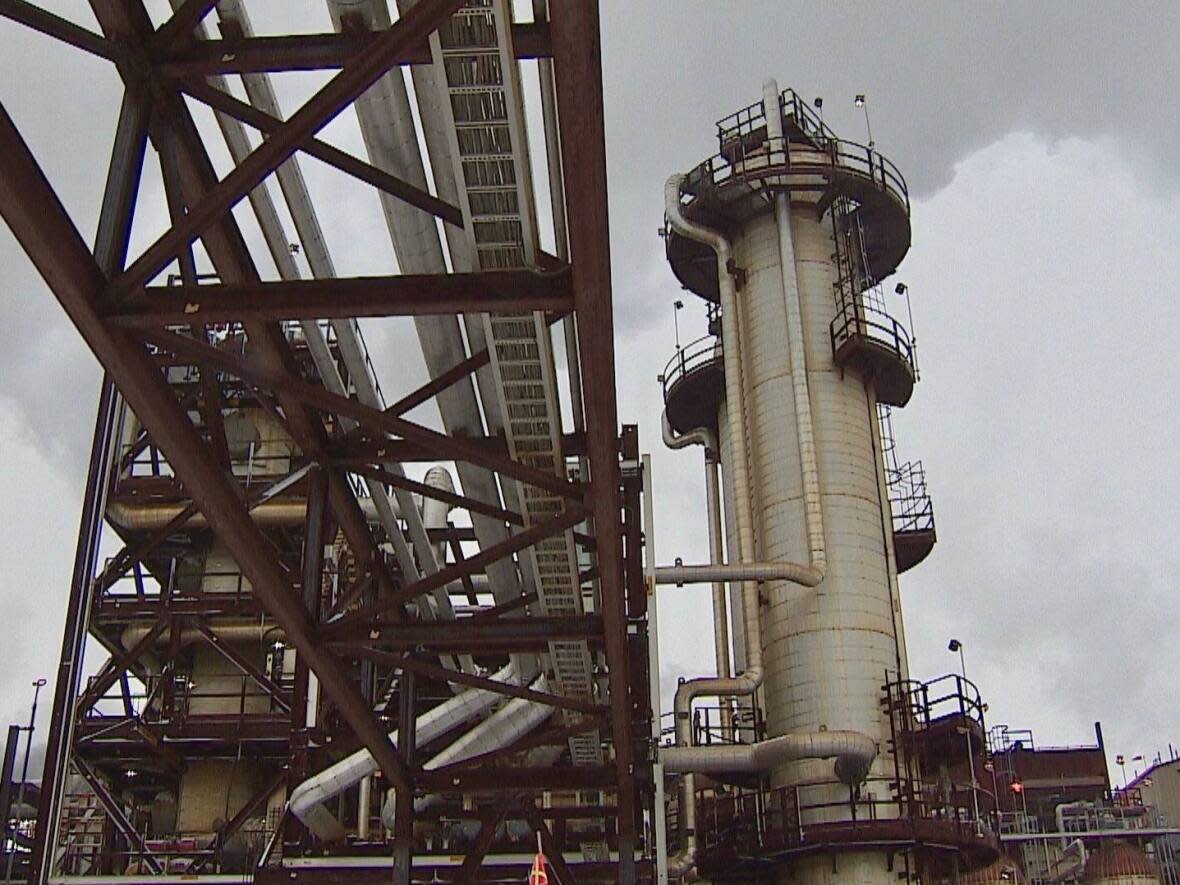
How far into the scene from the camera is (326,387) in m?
14.6

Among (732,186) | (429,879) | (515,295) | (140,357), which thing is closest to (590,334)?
(515,295)

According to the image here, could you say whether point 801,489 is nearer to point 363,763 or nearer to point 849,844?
point 849,844

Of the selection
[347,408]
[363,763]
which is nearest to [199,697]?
[363,763]

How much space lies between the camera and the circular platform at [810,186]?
111ft

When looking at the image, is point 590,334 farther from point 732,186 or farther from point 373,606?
point 732,186

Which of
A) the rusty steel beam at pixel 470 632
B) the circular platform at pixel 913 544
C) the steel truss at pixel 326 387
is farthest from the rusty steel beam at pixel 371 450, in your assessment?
the circular platform at pixel 913 544

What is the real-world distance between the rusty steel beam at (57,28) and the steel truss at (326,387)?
0.01 metres

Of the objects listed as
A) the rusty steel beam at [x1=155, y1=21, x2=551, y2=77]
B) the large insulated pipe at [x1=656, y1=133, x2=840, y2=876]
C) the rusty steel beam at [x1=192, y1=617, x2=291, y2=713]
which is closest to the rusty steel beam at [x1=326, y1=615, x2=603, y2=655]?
the rusty steel beam at [x1=155, y1=21, x2=551, y2=77]

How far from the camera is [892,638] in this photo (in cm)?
3048

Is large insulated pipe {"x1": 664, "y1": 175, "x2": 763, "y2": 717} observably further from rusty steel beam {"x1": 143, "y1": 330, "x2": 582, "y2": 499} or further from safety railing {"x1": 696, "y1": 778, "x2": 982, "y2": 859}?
rusty steel beam {"x1": 143, "y1": 330, "x2": 582, "y2": 499}

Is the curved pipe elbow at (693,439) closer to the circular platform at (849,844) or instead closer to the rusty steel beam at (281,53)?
the circular platform at (849,844)

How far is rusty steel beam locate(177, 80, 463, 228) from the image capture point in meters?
9.56

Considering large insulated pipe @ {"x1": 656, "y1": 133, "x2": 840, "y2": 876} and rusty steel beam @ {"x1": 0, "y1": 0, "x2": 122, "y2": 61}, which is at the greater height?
large insulated pipe @ {"x1": 656, "y1": 133, "x2": 840, "y2": 876}

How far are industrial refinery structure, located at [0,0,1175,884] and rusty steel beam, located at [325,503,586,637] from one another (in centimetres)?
5
